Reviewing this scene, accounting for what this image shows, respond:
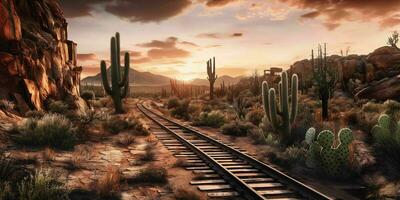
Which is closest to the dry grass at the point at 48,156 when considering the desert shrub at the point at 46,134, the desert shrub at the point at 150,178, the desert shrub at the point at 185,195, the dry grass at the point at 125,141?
the desert shrub at the point at 46,134

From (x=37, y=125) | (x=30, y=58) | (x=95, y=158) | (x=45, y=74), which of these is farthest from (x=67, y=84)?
(x=95, y=158)

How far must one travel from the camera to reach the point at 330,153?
31.9 feet

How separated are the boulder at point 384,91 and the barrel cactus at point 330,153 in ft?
56.0

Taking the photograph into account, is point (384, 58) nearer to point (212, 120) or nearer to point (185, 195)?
point (212, 120)

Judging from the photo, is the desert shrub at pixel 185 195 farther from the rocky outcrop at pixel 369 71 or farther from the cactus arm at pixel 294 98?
the rocky outcrop at pixel 369 71

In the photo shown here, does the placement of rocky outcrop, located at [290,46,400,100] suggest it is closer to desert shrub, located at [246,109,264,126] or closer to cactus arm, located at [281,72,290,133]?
desert shrub, located at [246,109,264,126]

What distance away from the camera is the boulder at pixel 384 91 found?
25323 millimetres

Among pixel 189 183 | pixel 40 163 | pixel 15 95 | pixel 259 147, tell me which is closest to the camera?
pixel 189 183

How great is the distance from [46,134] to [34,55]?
9862 mm

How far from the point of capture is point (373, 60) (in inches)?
1463

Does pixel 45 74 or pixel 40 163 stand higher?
pixel 45 74

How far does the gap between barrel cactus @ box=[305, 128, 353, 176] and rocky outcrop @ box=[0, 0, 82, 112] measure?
39.9 ft

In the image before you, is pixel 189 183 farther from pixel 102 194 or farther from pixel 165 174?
pixel 102 194

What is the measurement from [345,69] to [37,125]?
33.9 metres
